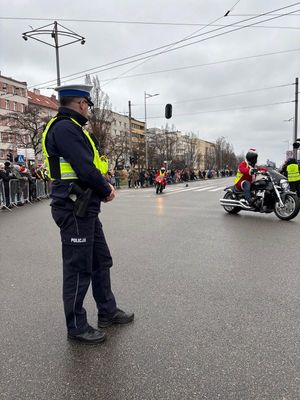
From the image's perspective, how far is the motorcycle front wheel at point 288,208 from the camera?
8805 millimetres

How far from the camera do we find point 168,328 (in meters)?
3.13

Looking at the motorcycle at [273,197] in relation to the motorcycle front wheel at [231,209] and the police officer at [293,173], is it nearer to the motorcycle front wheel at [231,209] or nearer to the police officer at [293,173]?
the motorcycle front wheel at [231,209]

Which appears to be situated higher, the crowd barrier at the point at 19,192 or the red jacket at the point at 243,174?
the red jacket at the point at 243,174

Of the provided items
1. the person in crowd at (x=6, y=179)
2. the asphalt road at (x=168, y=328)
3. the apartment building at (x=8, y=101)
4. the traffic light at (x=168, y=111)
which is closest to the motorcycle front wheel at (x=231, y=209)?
the asphalt road at (x=168, y=328)

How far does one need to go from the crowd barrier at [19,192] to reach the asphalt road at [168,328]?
7923 millimetres

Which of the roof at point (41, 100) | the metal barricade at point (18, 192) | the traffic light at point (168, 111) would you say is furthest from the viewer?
the roof at point (41, 100)

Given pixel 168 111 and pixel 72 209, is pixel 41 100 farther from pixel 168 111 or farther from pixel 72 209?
pixel 72 209

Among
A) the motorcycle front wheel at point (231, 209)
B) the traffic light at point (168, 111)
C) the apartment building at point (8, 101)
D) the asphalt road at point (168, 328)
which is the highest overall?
the apartment building at point (8, 101)

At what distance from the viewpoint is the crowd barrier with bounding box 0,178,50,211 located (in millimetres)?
13515

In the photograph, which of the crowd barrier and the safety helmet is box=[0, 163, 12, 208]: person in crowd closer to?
the crowd barrier

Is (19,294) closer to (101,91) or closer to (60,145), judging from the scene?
(60,145)

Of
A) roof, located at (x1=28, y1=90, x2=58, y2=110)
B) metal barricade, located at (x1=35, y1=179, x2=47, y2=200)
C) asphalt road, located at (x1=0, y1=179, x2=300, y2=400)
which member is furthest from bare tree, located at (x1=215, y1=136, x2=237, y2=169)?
asphalt road, located at (x1=0, y1=179, x2=300, y2=400)

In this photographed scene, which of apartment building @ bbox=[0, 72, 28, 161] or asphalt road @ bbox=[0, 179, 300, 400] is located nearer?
asphalt road @ bbox=[0, 179, 300, 400]

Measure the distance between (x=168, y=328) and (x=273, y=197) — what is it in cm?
692
